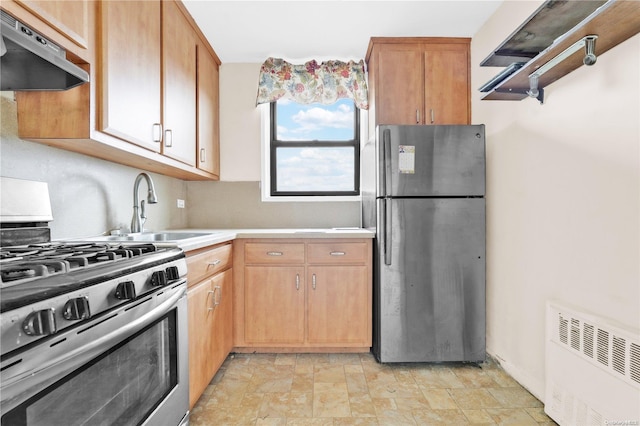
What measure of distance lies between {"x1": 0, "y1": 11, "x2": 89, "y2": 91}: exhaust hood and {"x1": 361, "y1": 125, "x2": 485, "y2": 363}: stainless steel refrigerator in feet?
5.64

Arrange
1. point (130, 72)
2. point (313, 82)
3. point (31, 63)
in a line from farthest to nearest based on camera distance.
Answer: point (313, 82) → point (130, 72) → point (31, 63)

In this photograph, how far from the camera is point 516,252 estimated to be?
211 cm

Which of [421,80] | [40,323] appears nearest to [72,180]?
[40,323]

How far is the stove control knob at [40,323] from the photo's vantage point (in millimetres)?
722

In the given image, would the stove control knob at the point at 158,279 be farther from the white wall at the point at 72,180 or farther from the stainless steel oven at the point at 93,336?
the white wall at the point at 72,180

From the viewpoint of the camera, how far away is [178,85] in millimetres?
2139

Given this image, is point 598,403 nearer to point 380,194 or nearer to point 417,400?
point 417,400

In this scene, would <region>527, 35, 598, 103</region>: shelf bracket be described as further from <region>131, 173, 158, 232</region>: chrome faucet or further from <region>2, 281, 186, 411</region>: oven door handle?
<region>131, 173, 158, 232</region>: chrome faucet

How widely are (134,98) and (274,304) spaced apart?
155 cm

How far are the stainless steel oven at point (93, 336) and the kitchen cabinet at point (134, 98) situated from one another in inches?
19.5

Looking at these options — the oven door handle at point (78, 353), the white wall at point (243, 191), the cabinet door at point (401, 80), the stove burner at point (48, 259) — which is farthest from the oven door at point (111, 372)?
the cabinet door at point (401, 80)

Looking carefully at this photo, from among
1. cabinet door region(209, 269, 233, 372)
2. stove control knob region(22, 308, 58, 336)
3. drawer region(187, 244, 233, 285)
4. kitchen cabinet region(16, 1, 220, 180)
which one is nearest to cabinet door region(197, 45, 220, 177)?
kitchen cabinet region(16, 1, 220, 180)

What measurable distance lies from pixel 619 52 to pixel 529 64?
0.32m

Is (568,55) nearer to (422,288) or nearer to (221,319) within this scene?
(422,288)
